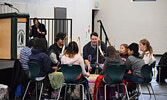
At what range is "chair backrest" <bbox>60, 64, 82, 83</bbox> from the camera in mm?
4988

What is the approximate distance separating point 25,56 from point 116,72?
1.55 metres

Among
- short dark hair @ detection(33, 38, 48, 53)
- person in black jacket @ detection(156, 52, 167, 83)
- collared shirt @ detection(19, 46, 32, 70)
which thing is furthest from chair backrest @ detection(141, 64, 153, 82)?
person in black jacket @ detection(156, 52, 167, 83)

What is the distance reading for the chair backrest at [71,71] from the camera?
499cm

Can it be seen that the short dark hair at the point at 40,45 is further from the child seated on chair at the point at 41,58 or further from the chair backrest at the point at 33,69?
the chair backrest at the point at 33,69

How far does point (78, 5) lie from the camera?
1330 centimetres

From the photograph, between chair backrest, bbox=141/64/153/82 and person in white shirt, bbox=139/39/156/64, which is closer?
chair backrest, bbox=141/64/153/82

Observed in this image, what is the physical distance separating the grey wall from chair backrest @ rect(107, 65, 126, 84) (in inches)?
435

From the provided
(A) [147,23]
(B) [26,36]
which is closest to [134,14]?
(A) [147,23]

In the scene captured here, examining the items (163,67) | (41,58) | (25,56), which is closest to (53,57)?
(25,56)

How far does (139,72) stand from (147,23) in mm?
10771

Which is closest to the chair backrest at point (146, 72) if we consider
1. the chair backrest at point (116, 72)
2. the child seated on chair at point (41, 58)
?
the chair backrest at point (116, 72)

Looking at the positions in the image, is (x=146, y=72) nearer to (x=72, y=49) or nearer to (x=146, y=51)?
(x=146, y=51)

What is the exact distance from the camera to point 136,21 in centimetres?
1600

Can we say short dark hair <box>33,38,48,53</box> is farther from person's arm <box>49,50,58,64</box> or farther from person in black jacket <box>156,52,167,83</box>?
person in black jacket <box>156,52,167,83</box>
